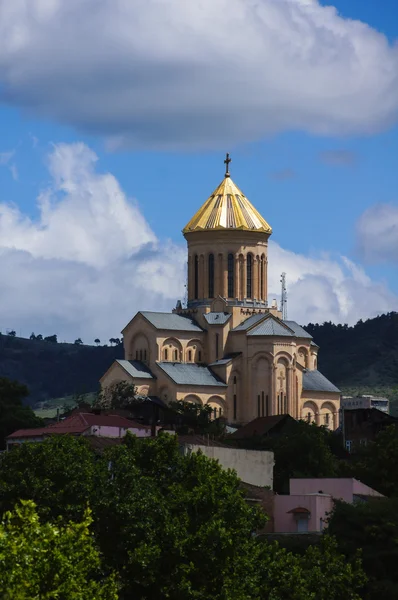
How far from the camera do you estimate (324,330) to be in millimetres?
187000

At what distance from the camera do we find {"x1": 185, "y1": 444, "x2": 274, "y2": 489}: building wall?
224ft

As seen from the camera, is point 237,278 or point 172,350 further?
point 237,278

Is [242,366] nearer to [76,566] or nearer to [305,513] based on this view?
[305,513]

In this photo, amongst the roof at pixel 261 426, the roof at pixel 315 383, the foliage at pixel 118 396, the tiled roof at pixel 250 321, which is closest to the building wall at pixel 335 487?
the roof at pixel 261 426

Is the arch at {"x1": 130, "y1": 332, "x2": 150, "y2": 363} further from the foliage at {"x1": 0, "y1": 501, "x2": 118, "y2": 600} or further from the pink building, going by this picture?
the foliage at {"x1": 0, "y1": 501, "x2": 118, "y2": 600}

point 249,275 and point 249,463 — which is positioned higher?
point 249,275

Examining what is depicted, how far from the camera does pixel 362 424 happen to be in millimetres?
98562

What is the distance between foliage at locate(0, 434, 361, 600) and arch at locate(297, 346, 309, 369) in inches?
2199

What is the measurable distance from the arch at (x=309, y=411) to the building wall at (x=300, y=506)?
41991 mm

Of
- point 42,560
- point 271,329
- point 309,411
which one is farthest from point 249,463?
point 309,411

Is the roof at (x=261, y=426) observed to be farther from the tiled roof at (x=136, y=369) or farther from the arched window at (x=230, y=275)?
the arched window at (x=230, y=275)

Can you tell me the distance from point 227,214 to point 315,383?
10.9m

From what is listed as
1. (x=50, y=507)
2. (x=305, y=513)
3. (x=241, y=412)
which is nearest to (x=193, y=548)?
(x=50, y=507)

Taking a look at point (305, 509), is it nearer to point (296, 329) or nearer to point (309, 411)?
point (309, 411)
